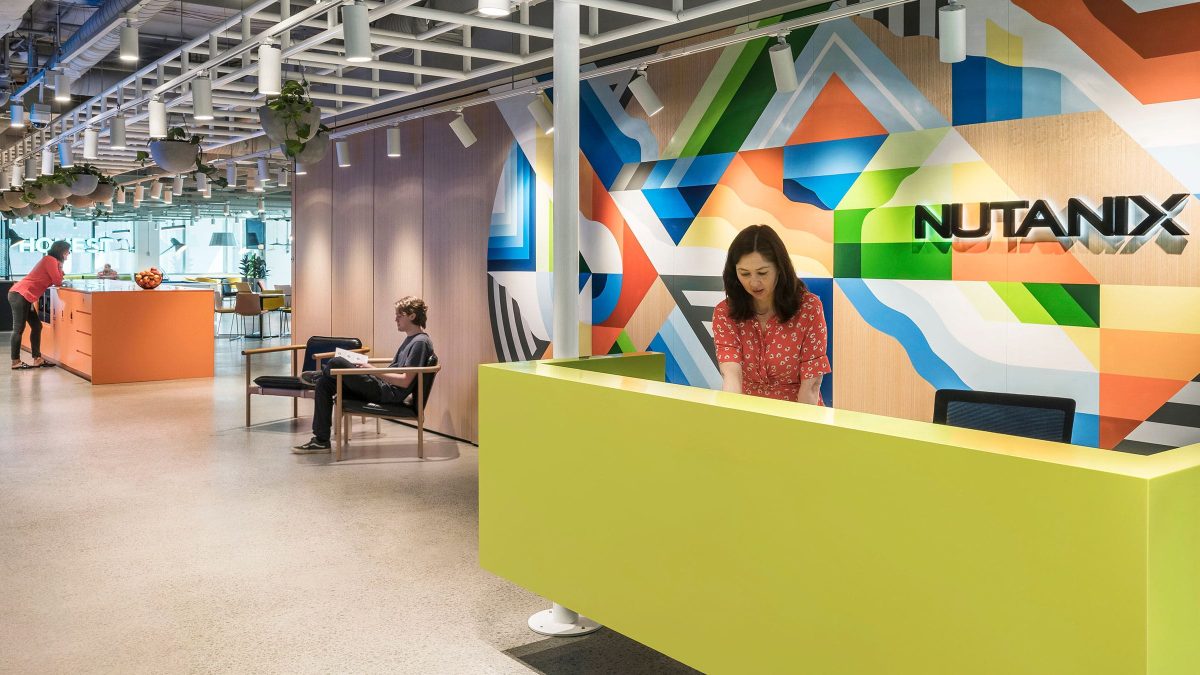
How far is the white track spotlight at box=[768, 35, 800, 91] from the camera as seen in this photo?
16.8ft

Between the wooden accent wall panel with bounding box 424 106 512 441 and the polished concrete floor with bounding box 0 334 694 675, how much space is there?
434 mm

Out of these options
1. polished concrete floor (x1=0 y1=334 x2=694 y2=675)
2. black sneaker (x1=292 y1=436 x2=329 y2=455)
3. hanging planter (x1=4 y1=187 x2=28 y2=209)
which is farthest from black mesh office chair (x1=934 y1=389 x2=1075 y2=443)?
hanging planter (x1=4 y1=187 x2=28 y2=209)

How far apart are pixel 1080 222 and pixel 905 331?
3.25 feet

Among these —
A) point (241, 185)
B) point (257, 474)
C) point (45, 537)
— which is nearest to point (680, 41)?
point (257, 474)

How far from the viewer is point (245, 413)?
9539 mm

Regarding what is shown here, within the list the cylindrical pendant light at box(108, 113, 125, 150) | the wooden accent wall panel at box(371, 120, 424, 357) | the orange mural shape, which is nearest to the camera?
the orange mural shape

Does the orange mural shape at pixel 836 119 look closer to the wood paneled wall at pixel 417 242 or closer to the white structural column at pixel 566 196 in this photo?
the white structural column at pixel 566 196

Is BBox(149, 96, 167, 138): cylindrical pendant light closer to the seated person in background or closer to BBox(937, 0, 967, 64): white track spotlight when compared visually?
the seated person in background

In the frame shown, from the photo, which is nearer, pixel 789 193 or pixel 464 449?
pixel 789 193

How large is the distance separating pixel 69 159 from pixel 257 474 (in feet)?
21.5

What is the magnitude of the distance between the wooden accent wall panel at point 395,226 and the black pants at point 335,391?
118 cm

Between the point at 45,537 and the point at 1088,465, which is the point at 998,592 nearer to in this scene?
the point at 1088,465

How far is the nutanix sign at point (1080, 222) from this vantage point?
401 centimetres

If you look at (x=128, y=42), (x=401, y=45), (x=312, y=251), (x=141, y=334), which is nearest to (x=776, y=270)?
(x=401, y=45)
